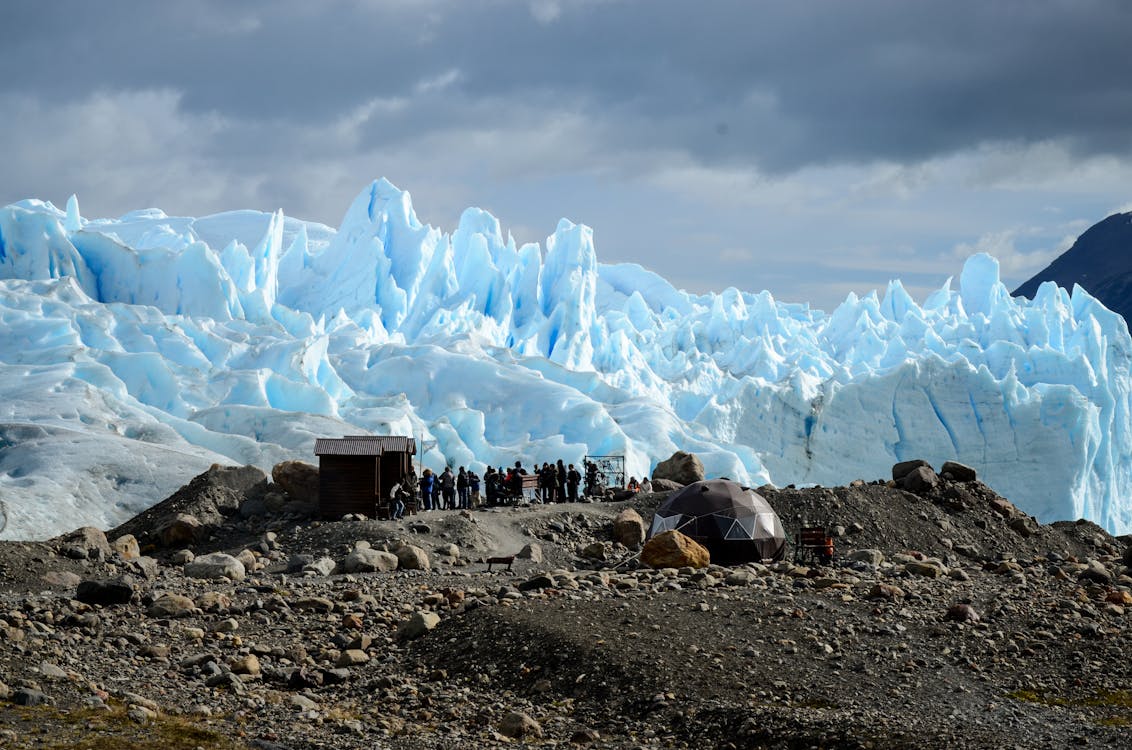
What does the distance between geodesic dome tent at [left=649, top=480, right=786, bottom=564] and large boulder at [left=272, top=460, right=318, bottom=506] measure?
24.3 ft

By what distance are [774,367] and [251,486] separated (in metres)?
45.5

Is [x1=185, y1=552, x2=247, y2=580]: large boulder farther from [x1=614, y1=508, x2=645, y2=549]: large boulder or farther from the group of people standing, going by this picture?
[x1=614, y1=508, x2=645, y2=549]: large boulder

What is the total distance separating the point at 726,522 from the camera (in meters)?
18.9

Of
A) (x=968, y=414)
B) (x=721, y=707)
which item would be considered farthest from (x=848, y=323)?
(x=721, y=707)

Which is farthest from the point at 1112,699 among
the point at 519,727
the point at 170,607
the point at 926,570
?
the point at 170,607

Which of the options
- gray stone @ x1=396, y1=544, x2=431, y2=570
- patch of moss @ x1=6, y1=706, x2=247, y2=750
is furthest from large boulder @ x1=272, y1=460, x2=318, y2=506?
patch of moss @ x1=6, y1=706, x2=247, y2=750

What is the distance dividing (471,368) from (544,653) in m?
35.6

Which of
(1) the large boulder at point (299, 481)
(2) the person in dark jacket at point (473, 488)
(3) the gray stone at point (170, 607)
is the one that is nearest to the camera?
(3) the gray stone at point (170, 607)

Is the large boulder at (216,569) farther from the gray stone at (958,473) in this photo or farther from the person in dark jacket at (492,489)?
the gray stone at (958,473)

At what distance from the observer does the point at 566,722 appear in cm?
937

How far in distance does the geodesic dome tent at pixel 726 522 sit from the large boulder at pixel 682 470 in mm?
7371

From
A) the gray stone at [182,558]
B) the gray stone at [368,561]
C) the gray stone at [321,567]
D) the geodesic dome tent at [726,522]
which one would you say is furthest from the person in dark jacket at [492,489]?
the gray stone at [182,558]

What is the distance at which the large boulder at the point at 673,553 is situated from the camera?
1702 centimetres

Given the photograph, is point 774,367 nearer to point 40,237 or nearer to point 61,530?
point 40,237
